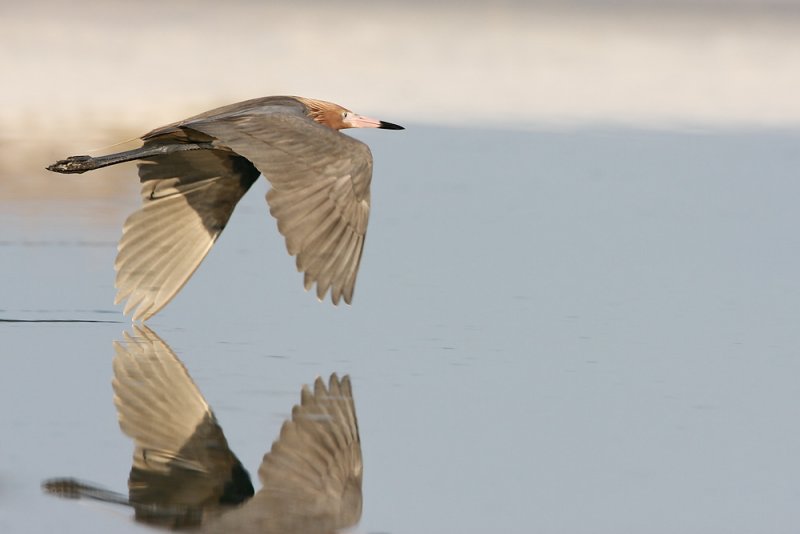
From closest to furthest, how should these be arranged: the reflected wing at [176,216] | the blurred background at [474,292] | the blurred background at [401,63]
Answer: the blurred background at [474,292] < the reflected wing at [176,216] < the blurred background at [401,63]

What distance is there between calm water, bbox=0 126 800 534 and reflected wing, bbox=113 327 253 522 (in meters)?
0.07

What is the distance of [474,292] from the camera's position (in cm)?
828

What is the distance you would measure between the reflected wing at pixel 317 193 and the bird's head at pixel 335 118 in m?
1.49

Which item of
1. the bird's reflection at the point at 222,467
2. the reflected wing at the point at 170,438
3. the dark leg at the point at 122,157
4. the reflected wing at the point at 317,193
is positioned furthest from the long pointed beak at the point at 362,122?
the bird's reflection at the point at 222,467

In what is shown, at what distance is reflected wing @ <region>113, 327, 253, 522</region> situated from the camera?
16.2 ft

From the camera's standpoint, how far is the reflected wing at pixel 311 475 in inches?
187

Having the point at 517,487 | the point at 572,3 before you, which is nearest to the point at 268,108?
the point at 517,487

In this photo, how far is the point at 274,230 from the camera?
9.87 metres

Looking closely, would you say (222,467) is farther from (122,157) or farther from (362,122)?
(362,122)

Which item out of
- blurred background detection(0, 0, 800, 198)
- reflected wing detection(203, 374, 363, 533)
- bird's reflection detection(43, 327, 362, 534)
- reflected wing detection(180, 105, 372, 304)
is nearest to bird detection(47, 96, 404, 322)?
reflected wing detection(180, 105, 372, 304)

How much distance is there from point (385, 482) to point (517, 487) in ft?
1.37

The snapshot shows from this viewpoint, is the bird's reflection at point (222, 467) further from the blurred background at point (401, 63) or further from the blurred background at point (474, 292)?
the blurred background at point (401, 63)

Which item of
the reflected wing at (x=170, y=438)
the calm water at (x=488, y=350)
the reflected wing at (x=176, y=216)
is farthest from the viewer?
the reflected wing at (x=176, y=216)

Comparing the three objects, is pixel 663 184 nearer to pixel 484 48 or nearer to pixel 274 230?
pixel 274 230
